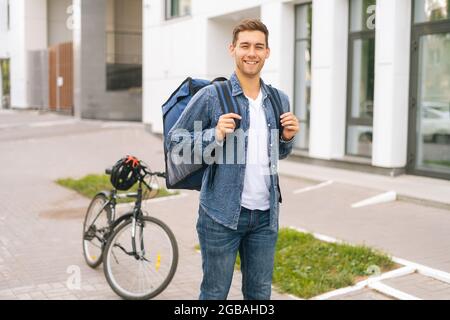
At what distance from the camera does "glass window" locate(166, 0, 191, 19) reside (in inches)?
686

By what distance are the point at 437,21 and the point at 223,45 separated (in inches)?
283

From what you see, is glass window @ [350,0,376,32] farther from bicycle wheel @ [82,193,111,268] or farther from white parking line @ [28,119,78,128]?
white parking line @ [28,119,78,128]

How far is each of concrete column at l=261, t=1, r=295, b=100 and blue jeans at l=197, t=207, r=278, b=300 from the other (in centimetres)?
969

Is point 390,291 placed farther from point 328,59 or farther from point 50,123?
point 50,123

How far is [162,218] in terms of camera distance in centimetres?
860

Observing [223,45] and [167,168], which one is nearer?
[167,168]

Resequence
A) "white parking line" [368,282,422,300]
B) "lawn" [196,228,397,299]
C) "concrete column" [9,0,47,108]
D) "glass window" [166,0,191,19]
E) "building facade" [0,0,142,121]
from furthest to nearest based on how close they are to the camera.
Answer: "concrete column" [9,0,47,108] → "building facade" [0,0,142,121] → "glass window" [166,0,191,19] → "lawn" [196,228,397,299] → "white parking line" [368,282,422,300]

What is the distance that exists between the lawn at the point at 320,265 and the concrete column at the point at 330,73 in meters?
5.32

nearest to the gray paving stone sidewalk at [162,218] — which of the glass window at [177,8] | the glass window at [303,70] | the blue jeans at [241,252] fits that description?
the blue jeans at [241,252]

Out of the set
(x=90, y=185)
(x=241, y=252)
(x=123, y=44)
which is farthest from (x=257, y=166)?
(x=123, y=44)

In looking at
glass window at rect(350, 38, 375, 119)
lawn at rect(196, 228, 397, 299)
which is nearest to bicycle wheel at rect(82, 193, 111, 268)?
lawn at rect(196, 228, 397, 299)

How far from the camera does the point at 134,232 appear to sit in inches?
210

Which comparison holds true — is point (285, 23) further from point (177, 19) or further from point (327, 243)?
point (327, 243)

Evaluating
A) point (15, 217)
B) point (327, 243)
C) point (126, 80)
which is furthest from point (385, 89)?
point (126, 80)
